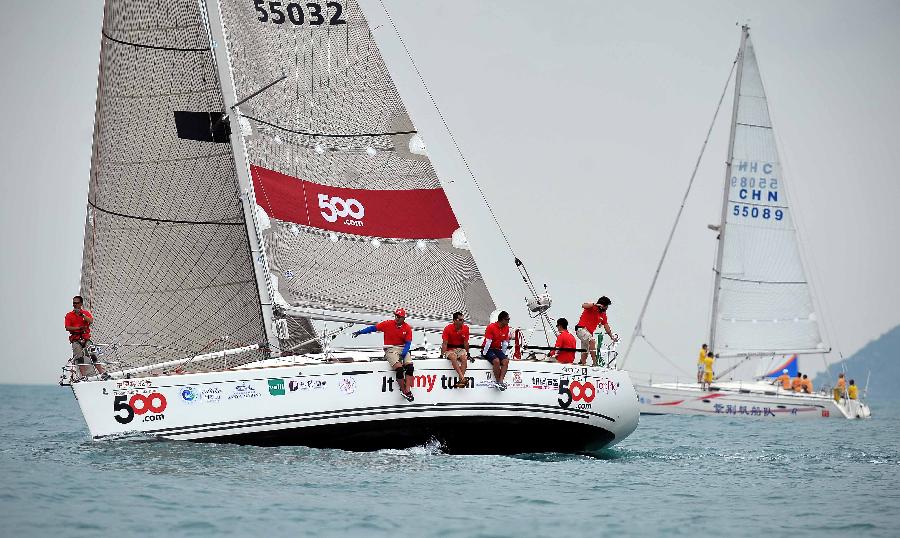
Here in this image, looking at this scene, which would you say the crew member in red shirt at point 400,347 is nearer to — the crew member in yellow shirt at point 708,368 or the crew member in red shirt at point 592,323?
the crew member in red shirt at point 592,323

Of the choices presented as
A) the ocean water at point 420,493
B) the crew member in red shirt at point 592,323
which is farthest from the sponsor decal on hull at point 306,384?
the crew member in red shirt at point 592,323

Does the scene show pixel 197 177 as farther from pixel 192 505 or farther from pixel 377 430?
pixel 192 505

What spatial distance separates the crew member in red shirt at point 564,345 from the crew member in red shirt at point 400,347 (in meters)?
2.50

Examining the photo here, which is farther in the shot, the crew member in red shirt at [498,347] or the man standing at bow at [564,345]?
the man standing at bow at [564,345]

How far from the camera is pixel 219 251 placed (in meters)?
20.8

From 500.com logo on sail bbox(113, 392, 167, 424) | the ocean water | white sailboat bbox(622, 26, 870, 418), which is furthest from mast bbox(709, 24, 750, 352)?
500.com logo on sail bbox(113, 392, 167, 424)

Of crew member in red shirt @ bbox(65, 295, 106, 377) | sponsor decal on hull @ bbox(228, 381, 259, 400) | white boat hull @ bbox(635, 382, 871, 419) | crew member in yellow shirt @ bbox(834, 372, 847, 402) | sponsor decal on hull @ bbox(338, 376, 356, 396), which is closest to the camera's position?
sponsor decal on hull @ bbox(228, 381, 259, 400)

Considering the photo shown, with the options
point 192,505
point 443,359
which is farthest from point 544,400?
point 192,505

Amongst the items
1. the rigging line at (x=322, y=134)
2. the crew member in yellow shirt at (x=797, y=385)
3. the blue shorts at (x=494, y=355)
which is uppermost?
the rigging line at (x=322, y=134)

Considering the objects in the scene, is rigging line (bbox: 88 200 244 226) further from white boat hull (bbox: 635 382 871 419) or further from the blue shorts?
white boat hull (bbox: 635 382 871 419)

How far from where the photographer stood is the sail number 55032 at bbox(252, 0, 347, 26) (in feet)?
68.7

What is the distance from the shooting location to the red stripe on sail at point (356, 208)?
20203mm

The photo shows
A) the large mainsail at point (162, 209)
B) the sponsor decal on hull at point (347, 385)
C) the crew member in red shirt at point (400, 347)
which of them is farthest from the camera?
the large mainsail at point (162, 209)

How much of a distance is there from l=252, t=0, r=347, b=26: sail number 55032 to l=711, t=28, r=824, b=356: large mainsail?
23474mm
